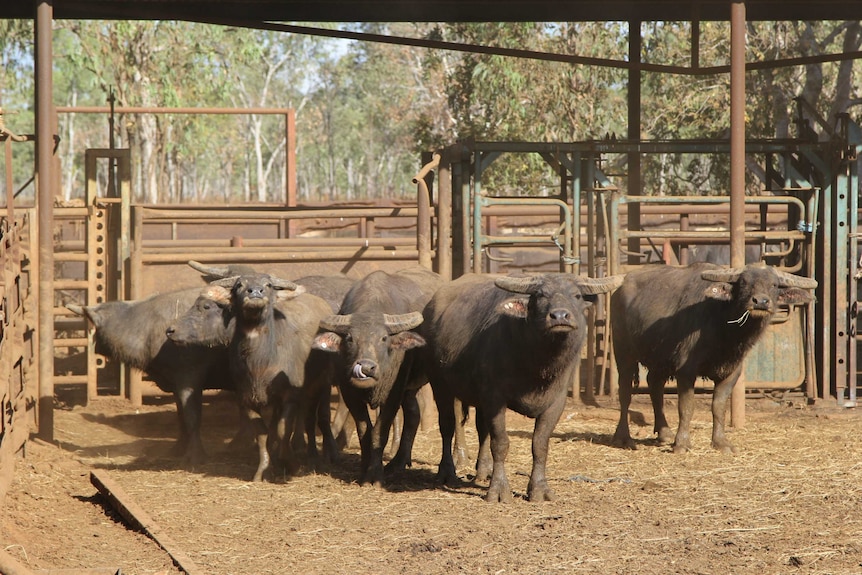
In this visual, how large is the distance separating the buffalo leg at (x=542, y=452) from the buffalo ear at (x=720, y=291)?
2.29m

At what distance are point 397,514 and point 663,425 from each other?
3877mm

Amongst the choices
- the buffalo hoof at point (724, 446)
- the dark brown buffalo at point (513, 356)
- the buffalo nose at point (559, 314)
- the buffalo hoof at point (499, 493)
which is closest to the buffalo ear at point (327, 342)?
the dark brown buffalo at point (513, 356)

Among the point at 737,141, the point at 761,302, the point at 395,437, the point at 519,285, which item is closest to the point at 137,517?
the point at 519,285

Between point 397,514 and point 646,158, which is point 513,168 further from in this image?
point 397,514

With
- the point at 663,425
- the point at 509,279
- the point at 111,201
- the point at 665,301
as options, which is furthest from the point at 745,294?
the point at 111,201

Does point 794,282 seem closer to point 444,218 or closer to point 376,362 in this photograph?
point 444,218

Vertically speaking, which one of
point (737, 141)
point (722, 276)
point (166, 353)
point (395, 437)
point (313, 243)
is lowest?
point (395, 437)

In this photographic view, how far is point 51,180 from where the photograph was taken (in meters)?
10.5

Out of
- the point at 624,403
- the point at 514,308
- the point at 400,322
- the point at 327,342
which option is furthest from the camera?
the point at 624,403

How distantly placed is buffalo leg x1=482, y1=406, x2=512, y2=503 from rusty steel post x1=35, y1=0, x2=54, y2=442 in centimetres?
433

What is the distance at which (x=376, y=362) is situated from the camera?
8406 mm

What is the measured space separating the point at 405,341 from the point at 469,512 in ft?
4.97

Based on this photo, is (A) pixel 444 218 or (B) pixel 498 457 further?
(A) pixel 444 218

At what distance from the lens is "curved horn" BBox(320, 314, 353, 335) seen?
8562mm
